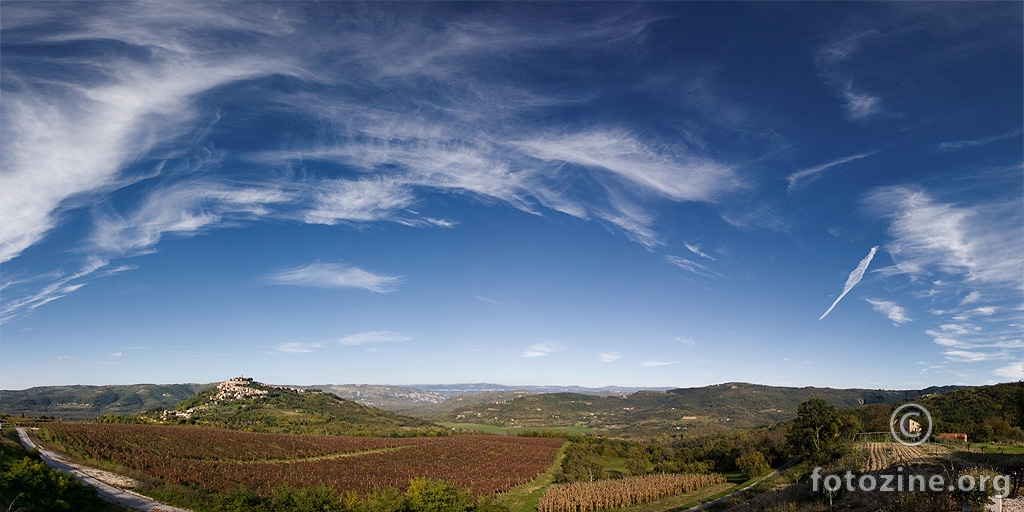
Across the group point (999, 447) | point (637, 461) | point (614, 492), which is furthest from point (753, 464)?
point (999, 447)

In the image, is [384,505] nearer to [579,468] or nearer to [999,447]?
[579,468]

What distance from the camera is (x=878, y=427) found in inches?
3226

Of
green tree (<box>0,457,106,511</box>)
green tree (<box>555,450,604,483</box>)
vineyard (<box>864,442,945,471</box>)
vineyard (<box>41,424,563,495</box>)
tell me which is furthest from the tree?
green tree (<box>0,457,106,511</box>)

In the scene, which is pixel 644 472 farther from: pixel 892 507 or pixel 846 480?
pixel 892 507

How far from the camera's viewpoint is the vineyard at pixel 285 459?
190ft

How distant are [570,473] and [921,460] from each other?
53.5 metres

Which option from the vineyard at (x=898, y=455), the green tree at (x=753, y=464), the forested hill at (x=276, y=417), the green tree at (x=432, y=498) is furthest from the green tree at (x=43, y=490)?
the forested hill at (x=276, y=417)

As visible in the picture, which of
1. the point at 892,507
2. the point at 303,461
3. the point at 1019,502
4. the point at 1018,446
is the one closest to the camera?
the point at 1019,502

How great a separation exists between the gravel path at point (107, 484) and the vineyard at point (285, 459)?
10.4ft

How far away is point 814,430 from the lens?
76625 millimetres

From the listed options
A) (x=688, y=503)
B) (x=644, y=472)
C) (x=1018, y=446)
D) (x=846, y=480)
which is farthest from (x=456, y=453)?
(x=1018, y=446)

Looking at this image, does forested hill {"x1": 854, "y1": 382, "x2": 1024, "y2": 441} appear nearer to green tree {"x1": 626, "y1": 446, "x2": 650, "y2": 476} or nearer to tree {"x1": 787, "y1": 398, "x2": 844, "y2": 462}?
tree {"x1": 787, "y1": 398, "x2": 844, "y2": 462}

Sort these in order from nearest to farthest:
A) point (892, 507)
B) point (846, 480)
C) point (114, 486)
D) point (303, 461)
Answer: point (892, 507)
point (846, 480)
point (114, 486)
point (303, 461)

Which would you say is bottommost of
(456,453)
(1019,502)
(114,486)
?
(456,453)
